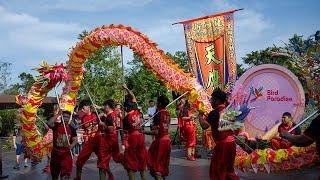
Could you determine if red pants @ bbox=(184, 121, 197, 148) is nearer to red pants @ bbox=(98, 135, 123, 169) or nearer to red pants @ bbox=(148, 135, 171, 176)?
red pants @ bbox=(98, 135, 123, 169)

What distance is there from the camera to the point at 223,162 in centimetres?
628

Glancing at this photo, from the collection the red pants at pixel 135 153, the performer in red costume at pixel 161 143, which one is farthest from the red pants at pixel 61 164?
the performer in red costume at pixel 161 143

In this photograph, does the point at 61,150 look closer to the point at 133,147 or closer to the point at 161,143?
the point at 133,147

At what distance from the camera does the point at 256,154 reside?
7.65 metres

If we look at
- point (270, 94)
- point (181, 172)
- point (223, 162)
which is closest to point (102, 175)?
point (181, 172)

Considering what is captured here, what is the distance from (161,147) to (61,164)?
1790 millimetres

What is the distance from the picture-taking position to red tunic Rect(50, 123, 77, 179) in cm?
777

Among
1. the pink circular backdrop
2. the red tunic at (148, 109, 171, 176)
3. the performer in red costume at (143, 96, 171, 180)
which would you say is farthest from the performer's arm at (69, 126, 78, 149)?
the pink circular backdrop

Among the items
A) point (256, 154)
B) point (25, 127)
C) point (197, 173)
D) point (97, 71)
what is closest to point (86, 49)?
point (25, 127)

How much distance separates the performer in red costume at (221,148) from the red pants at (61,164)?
2.75 meters

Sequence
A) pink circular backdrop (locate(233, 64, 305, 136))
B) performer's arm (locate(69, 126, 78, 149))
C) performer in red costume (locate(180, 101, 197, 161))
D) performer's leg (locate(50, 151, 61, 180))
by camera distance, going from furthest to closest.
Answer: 1. performer in red costume (locate(180, 101, 197, 161))
2. pink circular backdrop (locate(233, 64, 305, 136))
3. performer's leg (locate(50, 151, 61, 180))
4. performer's arm (locate(69, 126, 78, 149))

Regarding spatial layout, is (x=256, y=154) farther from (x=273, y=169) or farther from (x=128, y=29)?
(x=128, y=29)

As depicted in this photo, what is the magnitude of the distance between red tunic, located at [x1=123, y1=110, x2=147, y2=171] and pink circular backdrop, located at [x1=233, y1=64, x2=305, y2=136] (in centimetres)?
452

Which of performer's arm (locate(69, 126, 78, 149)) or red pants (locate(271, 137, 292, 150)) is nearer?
performer's arm (locate(69, 126, 78, 149))
